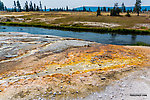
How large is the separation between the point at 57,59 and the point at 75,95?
7.53 metres

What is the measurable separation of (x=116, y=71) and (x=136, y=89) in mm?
3182

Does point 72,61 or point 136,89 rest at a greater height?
point 72,61

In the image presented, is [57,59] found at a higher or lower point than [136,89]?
higher

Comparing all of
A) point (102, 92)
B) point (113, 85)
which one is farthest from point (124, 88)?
point (102, 92)

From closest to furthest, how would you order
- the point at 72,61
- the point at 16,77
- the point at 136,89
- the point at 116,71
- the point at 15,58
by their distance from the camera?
the point at 136,89
the point at 16,77
the point at 116,71
the point at 72,61
the point at 15,58

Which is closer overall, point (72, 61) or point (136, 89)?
point (136, 89)

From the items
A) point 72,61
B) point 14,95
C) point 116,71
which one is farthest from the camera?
point 72,61

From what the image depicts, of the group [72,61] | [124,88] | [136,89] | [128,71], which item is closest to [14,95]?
[72,61]

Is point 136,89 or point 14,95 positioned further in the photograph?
point 136,89

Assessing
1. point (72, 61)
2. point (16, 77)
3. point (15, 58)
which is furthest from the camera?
point (15, 58)

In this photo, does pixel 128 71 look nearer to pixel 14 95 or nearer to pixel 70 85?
pixel 70 85

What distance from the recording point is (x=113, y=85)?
10688 mm

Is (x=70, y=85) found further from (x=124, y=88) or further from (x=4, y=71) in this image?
(x=4, y=71)

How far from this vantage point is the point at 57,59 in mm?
16250
